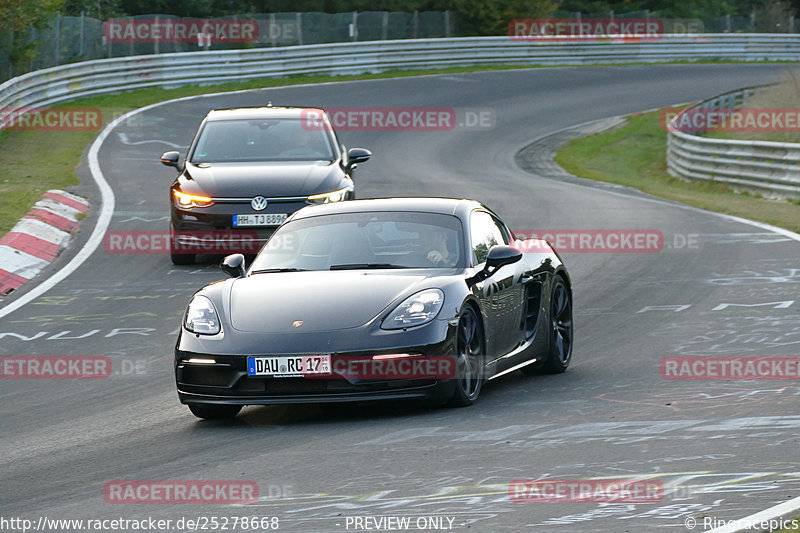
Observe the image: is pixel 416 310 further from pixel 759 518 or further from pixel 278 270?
pixel 759 518

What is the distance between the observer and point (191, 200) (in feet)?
50.5

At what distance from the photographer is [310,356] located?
791 centimetres

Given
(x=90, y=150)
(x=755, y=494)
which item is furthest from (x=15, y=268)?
(x=90, y=150)

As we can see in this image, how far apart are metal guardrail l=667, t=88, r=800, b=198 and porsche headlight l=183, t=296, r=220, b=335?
658 inches

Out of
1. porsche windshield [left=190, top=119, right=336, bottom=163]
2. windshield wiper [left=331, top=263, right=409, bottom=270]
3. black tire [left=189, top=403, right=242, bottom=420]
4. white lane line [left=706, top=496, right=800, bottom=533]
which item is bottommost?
black tire [left=189, top=403, right=242, bottom=420]

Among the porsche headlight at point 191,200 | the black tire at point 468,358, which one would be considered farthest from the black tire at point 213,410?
the porsche headlight at point 191,200

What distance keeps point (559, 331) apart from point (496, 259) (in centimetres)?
141

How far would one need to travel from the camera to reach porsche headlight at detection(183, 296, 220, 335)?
830 centimetres

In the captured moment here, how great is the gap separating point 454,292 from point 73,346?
408 centimetres

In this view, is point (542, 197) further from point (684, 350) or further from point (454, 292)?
point (454, 292)
